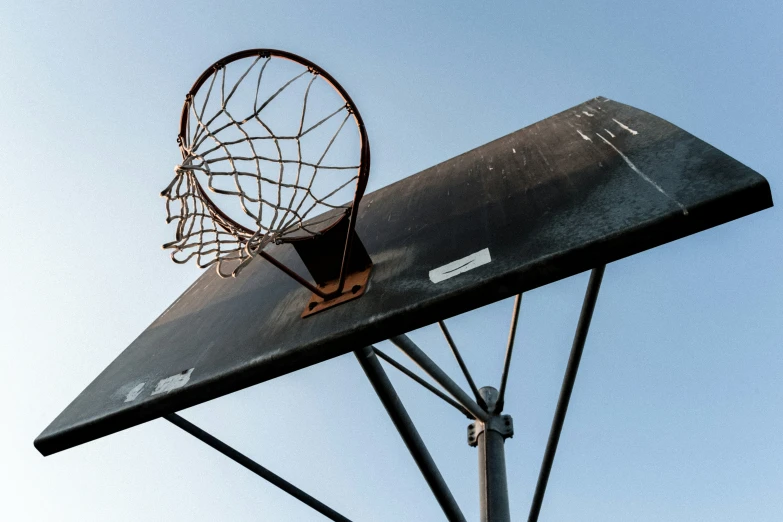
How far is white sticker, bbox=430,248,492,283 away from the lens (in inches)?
94.7

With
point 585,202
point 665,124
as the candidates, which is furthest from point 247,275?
point 665,124

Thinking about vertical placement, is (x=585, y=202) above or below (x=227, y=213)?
below

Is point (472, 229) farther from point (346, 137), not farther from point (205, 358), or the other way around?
point (205, 358)

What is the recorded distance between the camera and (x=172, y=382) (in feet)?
9.02

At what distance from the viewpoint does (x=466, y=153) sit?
13.2 ft

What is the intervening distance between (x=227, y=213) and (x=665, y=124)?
1.87 meters

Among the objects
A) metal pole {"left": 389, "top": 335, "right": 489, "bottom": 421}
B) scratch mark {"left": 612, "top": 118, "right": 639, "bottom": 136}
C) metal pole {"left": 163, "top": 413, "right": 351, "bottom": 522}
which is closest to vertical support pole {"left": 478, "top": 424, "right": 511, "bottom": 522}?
metal pole {"left": 389, "top": 335, "right": 489, "bottom": 421}

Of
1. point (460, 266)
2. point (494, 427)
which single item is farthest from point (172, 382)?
point (494, 427)

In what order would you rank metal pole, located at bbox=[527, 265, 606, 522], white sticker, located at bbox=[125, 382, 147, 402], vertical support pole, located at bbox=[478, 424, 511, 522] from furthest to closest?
vertical support pole, located at bbox=[478, 424, 511, 522]
metal pole, located at bbox=[527, 265, 606, 522]
white sticker, located at bbox=[125, 382, 147, 402]

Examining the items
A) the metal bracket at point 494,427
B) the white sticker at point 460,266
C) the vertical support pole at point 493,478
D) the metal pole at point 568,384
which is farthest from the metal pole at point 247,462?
the white sticker at point 460,266

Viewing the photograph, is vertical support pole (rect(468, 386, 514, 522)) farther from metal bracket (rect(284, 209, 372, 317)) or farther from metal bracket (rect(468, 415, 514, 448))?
metal bracket (rect(284, 209, 372, 317))

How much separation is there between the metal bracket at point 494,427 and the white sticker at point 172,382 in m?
2.29

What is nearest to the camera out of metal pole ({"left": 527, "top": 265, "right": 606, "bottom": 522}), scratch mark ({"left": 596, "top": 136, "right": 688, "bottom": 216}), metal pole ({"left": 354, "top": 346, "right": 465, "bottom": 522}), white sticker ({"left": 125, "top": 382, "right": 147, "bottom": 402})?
scratch mark ({"left": 596, "top": 136, "right": 688, "bottom": 216})

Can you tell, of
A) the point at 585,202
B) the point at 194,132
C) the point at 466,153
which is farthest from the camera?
the point at 466,153
